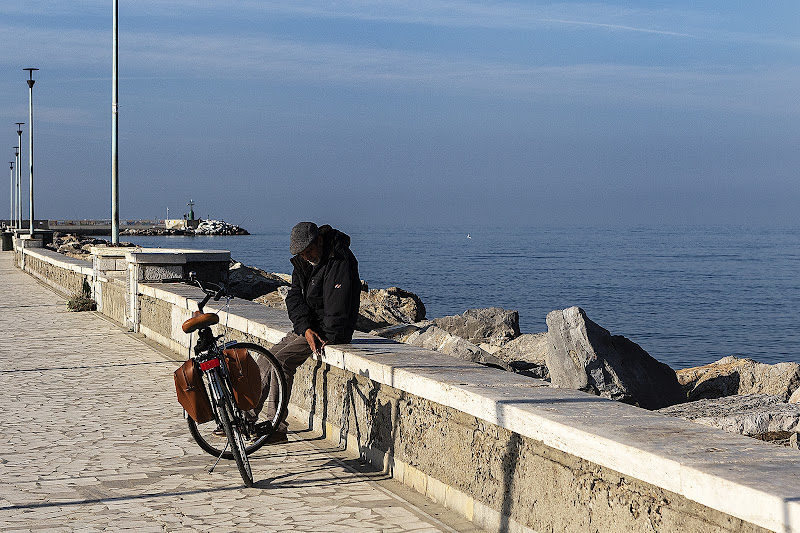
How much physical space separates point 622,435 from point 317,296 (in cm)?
337

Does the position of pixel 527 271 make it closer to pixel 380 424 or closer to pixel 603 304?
pixel 603 304

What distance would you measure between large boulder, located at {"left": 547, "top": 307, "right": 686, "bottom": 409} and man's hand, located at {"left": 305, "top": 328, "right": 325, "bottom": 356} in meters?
2.29

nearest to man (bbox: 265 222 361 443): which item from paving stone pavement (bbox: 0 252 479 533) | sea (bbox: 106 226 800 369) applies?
paving stone pavement (bbox: 0 252 479 533)

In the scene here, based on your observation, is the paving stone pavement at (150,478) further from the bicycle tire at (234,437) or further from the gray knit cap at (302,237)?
the gray knit cap at (302,237)

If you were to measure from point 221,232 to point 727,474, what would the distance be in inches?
7253

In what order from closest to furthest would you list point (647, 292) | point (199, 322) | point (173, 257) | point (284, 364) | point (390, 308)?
point (199, 322) < point (284, 364) < point (173, 257) < point (390, 308) < point (647, 292)

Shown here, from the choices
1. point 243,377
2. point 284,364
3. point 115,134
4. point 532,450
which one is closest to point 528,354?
point 284,364

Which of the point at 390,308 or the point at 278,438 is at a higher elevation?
the point at 278,438

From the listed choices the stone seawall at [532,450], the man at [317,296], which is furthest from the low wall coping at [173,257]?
the man at [317,296]

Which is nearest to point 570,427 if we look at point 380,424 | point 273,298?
point 380,424

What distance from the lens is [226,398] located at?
6273 mm

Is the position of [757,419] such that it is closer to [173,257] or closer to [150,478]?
[150,478]

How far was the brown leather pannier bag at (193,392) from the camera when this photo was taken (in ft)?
20.6

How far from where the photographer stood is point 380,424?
640 centimetres
